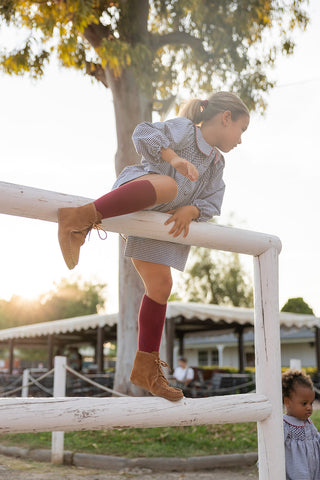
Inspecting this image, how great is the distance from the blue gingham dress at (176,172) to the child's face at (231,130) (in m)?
0.06

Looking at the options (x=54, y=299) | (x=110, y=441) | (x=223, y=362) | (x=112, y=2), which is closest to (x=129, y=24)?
(x=112, y=2)

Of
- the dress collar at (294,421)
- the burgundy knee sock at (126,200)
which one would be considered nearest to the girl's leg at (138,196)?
the burgundy knee sock at (126,200)

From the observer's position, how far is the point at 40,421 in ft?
4.96

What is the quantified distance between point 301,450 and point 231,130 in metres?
1.71

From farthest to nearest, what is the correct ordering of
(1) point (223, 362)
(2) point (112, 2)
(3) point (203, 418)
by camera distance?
(1) point (223, 362) < (2) point (112, 2) < (3) point (203, 418)

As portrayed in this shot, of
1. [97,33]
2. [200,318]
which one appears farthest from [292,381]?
[200,318]

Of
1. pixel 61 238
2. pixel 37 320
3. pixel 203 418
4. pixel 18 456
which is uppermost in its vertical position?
pixel 37 320

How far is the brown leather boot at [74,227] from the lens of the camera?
63.7 inches

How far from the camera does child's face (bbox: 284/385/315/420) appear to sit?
9.25 feet

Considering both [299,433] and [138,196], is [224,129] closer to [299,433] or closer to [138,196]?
[138,196]

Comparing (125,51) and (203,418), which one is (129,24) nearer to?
(125,51)

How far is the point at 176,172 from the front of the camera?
2.15 meters

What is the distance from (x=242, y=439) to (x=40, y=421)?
5485 mm

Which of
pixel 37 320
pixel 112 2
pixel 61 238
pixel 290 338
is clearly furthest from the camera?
pixel 37 320
